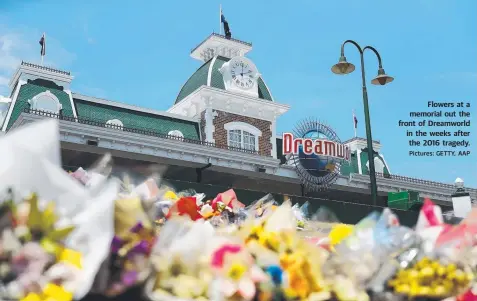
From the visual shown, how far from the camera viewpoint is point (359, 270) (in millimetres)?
2297

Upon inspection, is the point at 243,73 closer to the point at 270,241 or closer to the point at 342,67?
the point at 342,67

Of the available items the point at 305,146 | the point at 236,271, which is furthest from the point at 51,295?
the point at 305,146

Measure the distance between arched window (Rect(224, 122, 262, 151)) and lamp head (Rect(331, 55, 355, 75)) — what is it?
21748 mm

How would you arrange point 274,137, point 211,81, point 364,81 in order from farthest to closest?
point 274,137 → point 211,81 → point 364,81

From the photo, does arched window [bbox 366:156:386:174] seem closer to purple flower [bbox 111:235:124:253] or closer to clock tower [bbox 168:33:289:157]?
clock tower [bbox 168:33:289:157]

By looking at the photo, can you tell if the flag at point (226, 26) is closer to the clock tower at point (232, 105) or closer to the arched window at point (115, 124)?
the clock tower at point (232, 105)

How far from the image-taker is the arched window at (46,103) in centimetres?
3050

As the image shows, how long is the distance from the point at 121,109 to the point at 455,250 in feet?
105

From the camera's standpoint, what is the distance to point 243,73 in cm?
3862

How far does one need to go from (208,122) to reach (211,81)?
3.13m

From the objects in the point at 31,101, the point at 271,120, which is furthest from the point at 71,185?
the point at 271,120

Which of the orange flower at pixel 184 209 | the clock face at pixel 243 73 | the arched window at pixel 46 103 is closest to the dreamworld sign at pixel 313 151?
the clock face at pixel 243 73

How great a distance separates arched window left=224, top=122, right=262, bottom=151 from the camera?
36031mm

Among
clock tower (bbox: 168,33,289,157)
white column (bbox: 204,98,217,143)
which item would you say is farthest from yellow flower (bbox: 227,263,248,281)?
white column (bbox: 204,98,217,143)
